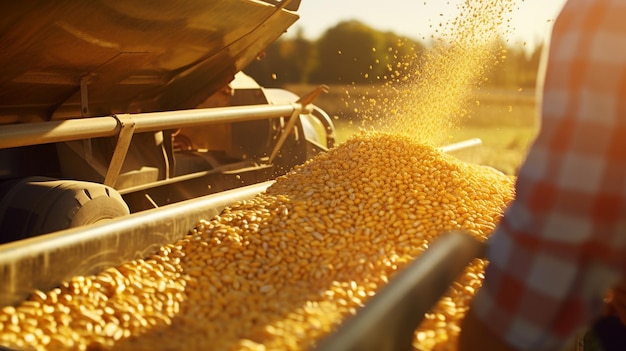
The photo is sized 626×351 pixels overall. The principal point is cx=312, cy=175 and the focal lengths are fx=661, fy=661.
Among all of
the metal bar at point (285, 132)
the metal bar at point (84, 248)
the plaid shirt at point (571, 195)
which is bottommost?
the metal bar at point (285, 132)

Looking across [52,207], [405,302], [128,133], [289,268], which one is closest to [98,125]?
[128,133]

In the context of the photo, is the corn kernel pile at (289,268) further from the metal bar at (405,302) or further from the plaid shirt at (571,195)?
the plaid shirt at (571,195)

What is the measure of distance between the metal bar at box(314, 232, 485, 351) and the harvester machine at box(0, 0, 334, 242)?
1.86 metres

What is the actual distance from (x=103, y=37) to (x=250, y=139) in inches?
84.0

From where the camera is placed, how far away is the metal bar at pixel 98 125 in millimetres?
2686

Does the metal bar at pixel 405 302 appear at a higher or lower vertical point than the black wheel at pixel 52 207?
higher

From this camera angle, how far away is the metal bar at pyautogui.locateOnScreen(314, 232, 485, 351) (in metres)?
1.03

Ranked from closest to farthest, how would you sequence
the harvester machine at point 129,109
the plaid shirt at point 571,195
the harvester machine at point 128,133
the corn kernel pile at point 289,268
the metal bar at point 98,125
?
1. the plaid shirt at point 571,195
2. the corn kernel pile at point 289,268
3. the harvester machine at point 128,133
4. the metal bar at point 98,125
5. the harvester machine at point 129,109

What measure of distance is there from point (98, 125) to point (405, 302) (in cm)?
227

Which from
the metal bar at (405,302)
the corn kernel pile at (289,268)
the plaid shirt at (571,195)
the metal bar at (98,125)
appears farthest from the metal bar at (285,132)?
the plaid shirt at (571,195)

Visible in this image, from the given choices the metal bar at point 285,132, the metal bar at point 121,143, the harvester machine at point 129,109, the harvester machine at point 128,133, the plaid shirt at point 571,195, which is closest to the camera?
the plaid shirt at point 571,195

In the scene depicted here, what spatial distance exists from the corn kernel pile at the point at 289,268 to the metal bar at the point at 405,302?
56cm

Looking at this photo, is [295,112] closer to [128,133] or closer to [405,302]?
[128,133]

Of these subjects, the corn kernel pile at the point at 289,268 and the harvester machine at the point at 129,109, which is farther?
the harvester machine at the point at 129,109
